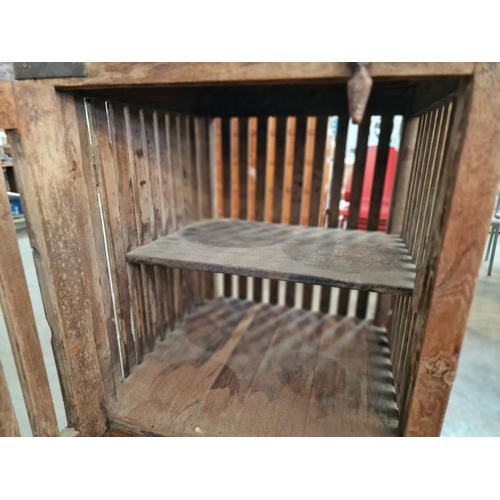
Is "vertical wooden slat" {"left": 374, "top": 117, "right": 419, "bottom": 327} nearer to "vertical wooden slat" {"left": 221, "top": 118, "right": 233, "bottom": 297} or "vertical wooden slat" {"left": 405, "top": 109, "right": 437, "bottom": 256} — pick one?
"vertical wooden slat" {"left": 405, "top": 109, "right": 437, "bottom": 256}

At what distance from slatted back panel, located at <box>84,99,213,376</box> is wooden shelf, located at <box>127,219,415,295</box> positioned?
94 mm

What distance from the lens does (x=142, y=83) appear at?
790 millimetres

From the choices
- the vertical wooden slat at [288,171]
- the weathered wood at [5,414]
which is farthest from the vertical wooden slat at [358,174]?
the weathered wood at [5,414]

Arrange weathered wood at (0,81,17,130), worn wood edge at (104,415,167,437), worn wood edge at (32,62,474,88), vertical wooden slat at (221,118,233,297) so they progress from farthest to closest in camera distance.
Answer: vertical wooden slat at (221,118,233,297) → worn wood edge at (104,415,167,437) → weathered wood at (0,81,17,130) → worn wood edge at (32,62,474,88)

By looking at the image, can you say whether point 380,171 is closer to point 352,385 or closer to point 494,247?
point 494,247

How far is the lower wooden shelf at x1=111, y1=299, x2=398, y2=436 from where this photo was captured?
3.72 ft

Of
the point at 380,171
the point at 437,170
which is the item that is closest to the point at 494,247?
the point at 437,170

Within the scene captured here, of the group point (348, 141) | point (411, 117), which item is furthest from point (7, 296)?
point (411, 117)

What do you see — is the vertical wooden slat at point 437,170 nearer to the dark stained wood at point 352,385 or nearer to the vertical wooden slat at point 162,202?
the dark stained wood at point 352,385

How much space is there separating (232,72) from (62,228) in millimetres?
593

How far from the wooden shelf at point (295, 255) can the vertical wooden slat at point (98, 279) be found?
16 centimetres

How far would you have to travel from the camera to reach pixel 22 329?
0.86 m

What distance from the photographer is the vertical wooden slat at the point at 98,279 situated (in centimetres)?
99

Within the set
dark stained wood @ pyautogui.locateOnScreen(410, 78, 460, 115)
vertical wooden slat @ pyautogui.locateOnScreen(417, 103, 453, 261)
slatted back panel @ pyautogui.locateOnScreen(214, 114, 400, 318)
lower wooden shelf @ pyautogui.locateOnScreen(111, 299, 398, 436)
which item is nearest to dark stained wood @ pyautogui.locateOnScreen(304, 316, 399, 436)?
lower wooden shelf @ pyautogui.locateOnScreen(111, 299, 398, 436)
